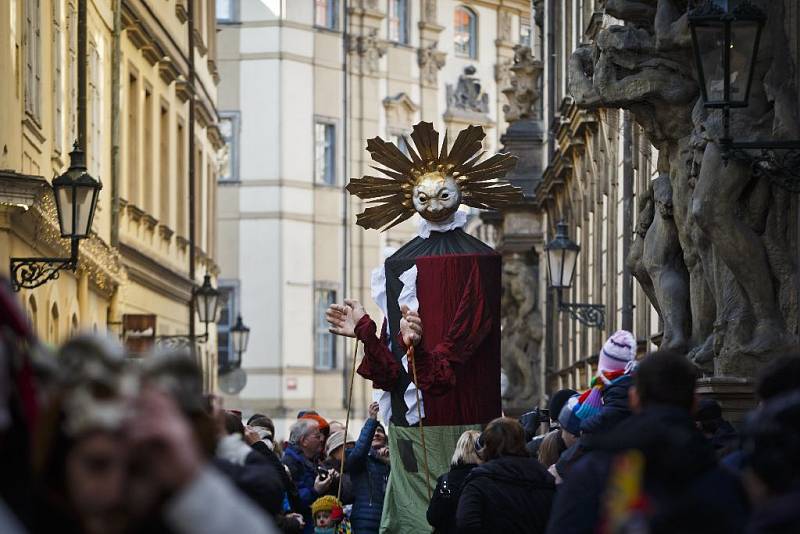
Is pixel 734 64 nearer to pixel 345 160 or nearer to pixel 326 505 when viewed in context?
pixel 326 505

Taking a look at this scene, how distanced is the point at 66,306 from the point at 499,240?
47.9 ft

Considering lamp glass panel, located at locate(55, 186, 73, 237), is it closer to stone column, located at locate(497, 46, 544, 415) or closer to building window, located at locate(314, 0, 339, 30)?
stone column, located at locate(497, 46, 544, 415)

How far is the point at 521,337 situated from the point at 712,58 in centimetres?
2296

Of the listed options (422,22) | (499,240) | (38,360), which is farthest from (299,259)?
(38,360)

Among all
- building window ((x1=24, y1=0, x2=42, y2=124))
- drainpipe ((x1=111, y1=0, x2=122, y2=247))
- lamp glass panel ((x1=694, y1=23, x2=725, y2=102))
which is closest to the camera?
lamp glass panel ((x1=694, y1=23, x2=725, y2=102))

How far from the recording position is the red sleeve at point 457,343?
1230 centimetres

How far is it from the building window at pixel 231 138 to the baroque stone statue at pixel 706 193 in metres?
41.6

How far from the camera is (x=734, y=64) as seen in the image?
12.6 meters

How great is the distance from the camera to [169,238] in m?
35.6

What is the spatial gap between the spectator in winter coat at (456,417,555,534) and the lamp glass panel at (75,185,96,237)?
297 inches

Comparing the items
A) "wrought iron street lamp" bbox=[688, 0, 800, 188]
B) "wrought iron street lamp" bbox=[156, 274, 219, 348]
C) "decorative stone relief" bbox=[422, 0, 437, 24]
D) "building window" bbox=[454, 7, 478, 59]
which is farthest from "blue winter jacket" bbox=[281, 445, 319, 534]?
"building window" bbox=[454, 7, 478, 59]

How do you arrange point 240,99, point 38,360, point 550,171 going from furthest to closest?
point 240,99 < point 550,171 < point 38,360

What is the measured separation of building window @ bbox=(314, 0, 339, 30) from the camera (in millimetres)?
57688

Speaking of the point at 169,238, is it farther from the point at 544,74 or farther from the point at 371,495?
the point at 371,495
